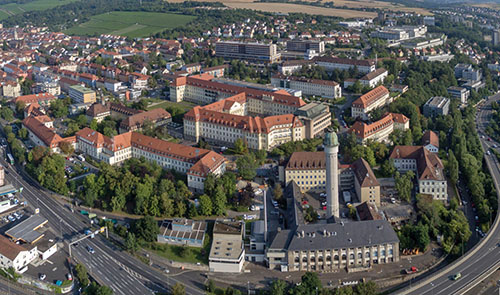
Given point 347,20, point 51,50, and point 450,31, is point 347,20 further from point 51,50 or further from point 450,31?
point 51,50

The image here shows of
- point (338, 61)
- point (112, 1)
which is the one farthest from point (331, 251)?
point (112, 1)

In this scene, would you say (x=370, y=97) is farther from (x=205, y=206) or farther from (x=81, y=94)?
(x=81, y=94)

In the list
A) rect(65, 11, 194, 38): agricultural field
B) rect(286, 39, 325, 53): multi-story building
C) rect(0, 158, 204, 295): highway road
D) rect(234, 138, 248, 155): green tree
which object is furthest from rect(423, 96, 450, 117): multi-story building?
rect(65, 11, 194, 38): agricultural field

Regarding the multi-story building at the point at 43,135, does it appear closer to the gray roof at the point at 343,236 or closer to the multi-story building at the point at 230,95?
the multi-story building at the point at 230,95

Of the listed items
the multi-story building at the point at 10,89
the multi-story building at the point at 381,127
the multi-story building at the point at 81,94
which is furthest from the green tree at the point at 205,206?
the multi-story building at the point at 10,89

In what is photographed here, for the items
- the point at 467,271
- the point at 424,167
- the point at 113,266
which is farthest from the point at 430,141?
the point at 113,266
